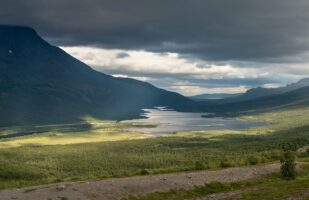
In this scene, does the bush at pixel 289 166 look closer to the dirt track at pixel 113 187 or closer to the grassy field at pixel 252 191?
the grassy field at pixel 252 191

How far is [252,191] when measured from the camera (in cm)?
4847

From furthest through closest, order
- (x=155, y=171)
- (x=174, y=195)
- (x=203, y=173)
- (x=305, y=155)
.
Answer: (x=305, y=155)
(x=155, y=171)
(x=203, y=173)
(x=174, y=195)

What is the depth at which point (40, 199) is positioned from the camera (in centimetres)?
4731

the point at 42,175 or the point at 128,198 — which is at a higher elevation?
the point at 128,198

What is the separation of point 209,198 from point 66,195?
646 inches

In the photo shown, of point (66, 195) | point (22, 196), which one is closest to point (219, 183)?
point (66, 195)

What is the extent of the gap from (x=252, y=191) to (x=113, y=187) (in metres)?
17.3

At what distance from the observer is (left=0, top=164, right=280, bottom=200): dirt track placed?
4969 centimetres

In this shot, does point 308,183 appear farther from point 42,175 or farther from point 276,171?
point 42,175

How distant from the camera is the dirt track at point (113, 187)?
49.7m

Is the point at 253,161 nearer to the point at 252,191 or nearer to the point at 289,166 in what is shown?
the point at 289,166

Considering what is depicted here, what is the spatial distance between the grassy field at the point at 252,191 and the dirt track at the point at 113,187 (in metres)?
1.43

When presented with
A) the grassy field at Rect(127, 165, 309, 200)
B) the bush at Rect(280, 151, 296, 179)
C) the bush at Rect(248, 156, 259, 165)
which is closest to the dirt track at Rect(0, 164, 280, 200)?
the grassy field at Rect(127, 165, 309, 200)

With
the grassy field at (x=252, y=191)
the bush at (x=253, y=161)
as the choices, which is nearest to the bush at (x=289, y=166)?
the grassy field at (x=252, y=191)
